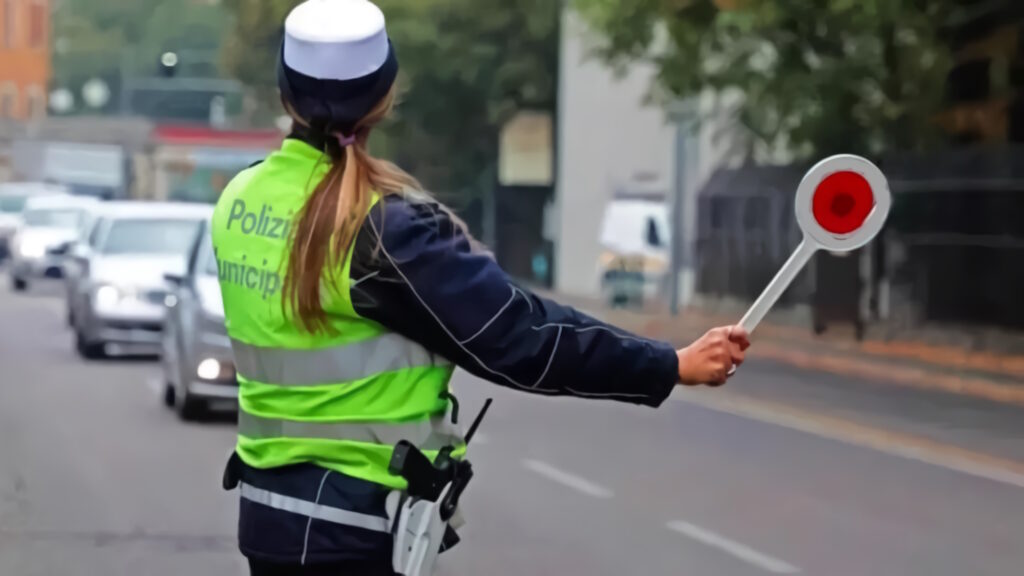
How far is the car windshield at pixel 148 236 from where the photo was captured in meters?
21.2

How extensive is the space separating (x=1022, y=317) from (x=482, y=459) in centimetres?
1207

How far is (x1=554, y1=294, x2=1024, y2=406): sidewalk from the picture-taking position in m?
20.5

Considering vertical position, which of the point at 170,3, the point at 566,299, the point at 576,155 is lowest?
the point at 566,299

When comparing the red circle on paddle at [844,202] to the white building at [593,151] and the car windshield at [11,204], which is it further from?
the car windshield at [11,204]

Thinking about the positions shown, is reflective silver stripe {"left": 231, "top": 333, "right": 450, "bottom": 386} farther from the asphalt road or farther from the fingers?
the asphalt road

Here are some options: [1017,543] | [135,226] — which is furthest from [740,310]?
[1017,543]

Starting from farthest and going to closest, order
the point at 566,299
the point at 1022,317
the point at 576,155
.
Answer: the point at 576,155 < the point at 566,299 < the point at 1022,317

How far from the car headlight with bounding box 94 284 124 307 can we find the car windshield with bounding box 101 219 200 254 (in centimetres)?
70

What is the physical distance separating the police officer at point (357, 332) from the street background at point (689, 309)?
1.02ft

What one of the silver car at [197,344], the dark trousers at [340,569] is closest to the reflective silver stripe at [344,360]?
the dark trousers at [340,569]

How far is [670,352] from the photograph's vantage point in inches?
128

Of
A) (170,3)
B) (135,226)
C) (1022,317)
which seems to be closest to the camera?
(135,226)

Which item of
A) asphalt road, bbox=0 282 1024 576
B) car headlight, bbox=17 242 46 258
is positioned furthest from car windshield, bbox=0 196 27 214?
asphalt road, bbox=0 282 1024 576

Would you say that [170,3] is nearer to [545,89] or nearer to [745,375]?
[545,89]
